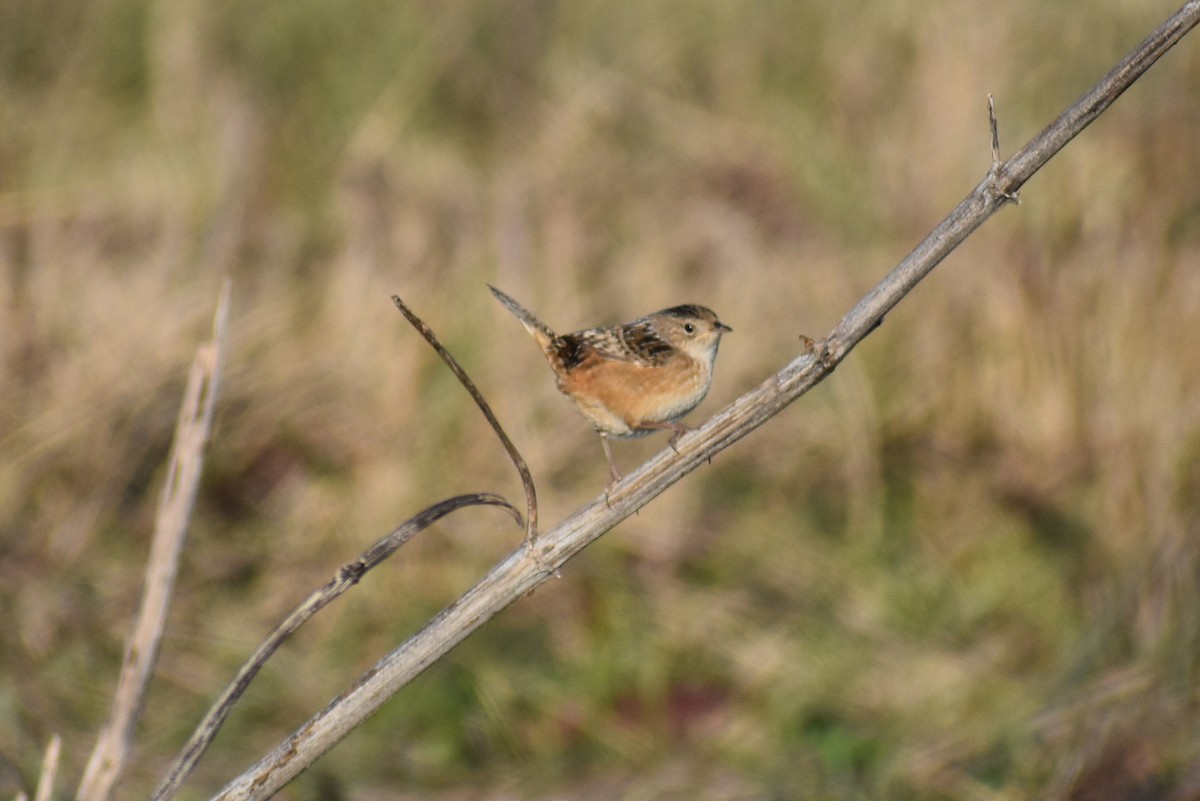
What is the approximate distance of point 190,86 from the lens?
25.6ft

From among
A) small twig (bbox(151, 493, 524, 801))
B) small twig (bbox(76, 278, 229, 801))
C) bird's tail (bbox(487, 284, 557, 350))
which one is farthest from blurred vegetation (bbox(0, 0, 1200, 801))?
small twig (bbox(151, 493, 524, 801))

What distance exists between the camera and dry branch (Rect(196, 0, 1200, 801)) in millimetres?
1814

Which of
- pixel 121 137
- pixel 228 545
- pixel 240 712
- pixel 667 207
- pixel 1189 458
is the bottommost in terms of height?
pixel 1189 458

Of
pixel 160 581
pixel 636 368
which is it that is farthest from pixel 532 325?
pixel 160 581

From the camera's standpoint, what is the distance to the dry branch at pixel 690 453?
71.4 inches

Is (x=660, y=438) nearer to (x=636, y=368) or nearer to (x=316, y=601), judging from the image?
(x=636, y=368)

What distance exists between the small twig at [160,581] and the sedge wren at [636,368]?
1.84ft

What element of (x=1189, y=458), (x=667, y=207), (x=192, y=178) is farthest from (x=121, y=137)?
(x=1189, y=458)

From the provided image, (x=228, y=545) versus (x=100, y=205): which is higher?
(x=100, y=205)

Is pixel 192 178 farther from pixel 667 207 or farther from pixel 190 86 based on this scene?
pixel 667 207

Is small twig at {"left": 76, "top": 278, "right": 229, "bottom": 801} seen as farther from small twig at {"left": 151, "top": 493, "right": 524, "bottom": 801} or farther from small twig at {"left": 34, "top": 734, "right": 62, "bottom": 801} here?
small twig at {"left": 151, "top": 493, "right": 524, "bottom": 801}

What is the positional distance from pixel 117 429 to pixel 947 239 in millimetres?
3740

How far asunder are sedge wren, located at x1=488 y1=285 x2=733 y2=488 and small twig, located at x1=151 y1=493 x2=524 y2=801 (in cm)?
54

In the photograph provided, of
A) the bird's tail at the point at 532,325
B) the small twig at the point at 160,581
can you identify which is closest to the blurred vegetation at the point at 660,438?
the small twig at the point at 160,581
